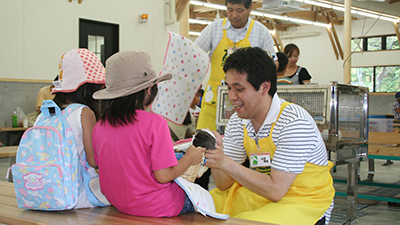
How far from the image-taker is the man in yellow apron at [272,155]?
6.09 ft

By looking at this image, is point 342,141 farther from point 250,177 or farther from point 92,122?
point 92,122

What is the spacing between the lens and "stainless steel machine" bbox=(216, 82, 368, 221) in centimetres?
297

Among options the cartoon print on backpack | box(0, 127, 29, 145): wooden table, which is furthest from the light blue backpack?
box(0, 127, 29, 145): wooden table

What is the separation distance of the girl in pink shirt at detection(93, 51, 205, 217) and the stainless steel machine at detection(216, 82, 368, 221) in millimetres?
1459

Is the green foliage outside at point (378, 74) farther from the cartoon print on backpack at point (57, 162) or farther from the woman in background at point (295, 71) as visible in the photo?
the cartoon print on backpack at point (57, 162)

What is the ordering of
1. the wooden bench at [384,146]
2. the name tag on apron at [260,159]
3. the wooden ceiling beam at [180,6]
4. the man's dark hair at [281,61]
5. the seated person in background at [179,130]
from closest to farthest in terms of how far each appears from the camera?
the name tag on apron at [260,159], the man's dark hair at [281,61], the seated person in background at [179,130], the wooden bench at [384,146], the wooden ceiling beam at [180,6]

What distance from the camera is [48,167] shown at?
1819mm

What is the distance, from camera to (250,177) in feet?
6.13

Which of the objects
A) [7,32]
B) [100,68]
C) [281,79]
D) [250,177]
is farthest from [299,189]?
[7,32]

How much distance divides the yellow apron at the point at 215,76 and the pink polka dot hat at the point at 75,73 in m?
1.52

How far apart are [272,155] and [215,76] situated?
1.68 m

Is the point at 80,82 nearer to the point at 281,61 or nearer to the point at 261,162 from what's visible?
the point at 261,162

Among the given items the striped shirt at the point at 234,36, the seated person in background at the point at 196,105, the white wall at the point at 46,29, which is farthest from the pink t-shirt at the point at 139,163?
the white wall at the point at 46,29

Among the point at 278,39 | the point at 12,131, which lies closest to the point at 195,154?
the point at 12,131
